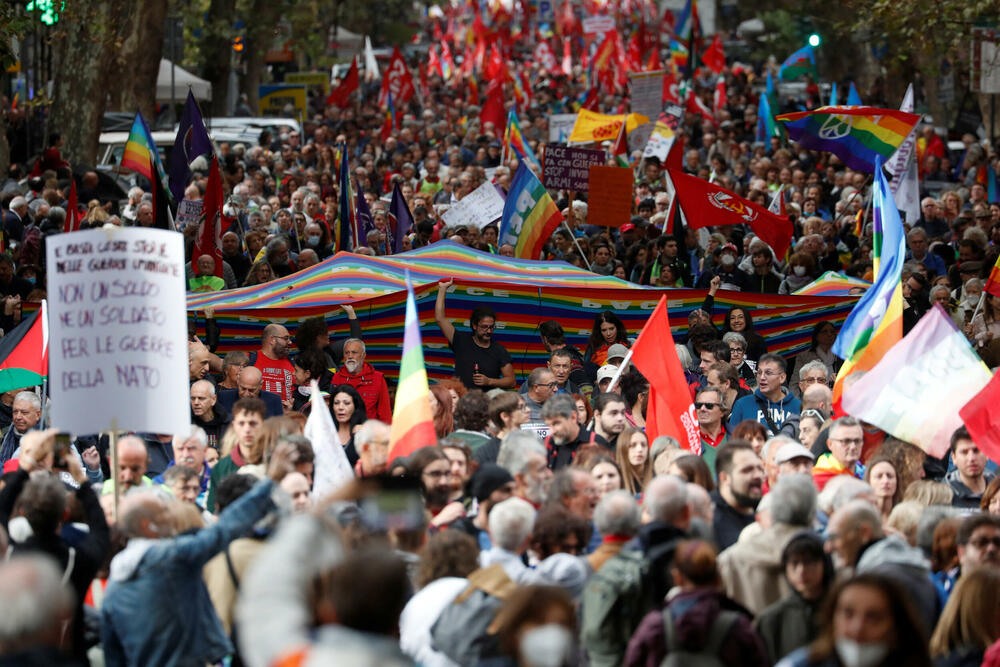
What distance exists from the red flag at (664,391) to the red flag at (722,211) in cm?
517

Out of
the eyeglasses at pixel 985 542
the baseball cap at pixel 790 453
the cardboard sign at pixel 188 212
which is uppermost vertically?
the cardboard sign at pixel 188 212

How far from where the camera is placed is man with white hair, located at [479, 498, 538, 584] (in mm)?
6270

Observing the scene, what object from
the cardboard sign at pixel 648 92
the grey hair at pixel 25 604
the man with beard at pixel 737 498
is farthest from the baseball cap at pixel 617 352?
the cardboard sign at pixel 648 92

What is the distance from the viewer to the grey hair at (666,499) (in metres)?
6.40

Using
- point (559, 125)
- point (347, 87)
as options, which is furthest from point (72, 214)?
point (347, 87)

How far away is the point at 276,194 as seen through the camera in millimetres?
22953

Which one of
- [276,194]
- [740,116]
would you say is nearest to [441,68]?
[740,116]

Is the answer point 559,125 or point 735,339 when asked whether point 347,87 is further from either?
point 735,339

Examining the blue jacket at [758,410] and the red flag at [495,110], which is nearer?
the blue jacket at [758,410]

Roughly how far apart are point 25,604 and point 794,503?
2.87 meters

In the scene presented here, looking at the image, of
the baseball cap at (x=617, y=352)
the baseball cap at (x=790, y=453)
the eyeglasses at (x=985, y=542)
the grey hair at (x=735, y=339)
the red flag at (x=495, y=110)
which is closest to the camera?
the eyeglasses at (x=985, y=542)

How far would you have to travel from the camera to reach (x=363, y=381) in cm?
1142

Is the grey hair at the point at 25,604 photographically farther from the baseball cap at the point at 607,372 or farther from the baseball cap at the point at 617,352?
the baseball cap at the point at 617,352

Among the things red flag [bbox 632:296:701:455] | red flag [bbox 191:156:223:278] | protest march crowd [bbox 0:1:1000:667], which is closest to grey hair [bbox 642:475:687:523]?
protest march crowd [bbox 0:1:1000:667]
